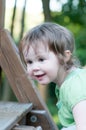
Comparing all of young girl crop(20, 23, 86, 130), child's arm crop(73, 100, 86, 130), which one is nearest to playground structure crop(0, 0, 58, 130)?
young girl crop(20, 23, 86, 130)

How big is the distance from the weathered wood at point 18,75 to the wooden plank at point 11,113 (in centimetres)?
6

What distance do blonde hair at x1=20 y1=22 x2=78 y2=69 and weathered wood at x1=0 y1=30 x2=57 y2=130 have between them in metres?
0.56

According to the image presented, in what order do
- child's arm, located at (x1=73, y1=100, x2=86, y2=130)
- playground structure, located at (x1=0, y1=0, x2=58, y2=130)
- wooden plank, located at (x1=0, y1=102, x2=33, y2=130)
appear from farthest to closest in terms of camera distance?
playground structure, located at (x1=0, y1=0, x2=58, y2=130) → wooden plank, located at (x1=0, y1=102, x2=33, y2=130) → child's arm, located at (x1=73, y1=100, x2=86, y2=130)

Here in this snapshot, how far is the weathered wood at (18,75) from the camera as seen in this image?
206 centimetres

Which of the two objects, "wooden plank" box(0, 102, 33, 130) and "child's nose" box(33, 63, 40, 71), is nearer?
"child's nose" box(33, 63, 40, 71)

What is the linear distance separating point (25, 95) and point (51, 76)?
2.17 feet

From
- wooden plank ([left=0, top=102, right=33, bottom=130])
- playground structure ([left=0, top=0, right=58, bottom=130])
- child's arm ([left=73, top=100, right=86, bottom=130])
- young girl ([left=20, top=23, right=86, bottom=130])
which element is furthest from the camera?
playground structure ([left=0, top=0, right=58, bottom=130])

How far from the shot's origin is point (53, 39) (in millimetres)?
1443

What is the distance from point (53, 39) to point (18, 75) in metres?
0.67

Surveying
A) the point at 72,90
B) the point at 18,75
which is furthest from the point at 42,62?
the point at 18,75

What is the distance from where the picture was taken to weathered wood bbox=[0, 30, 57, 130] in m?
2.06

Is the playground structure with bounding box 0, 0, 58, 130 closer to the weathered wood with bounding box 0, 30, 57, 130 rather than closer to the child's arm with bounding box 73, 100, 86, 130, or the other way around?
the weathered wood with bounding box 0, 30, 57, 130

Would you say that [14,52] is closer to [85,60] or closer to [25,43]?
[25,43]

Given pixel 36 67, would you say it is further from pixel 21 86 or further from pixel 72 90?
pixel 21 86
